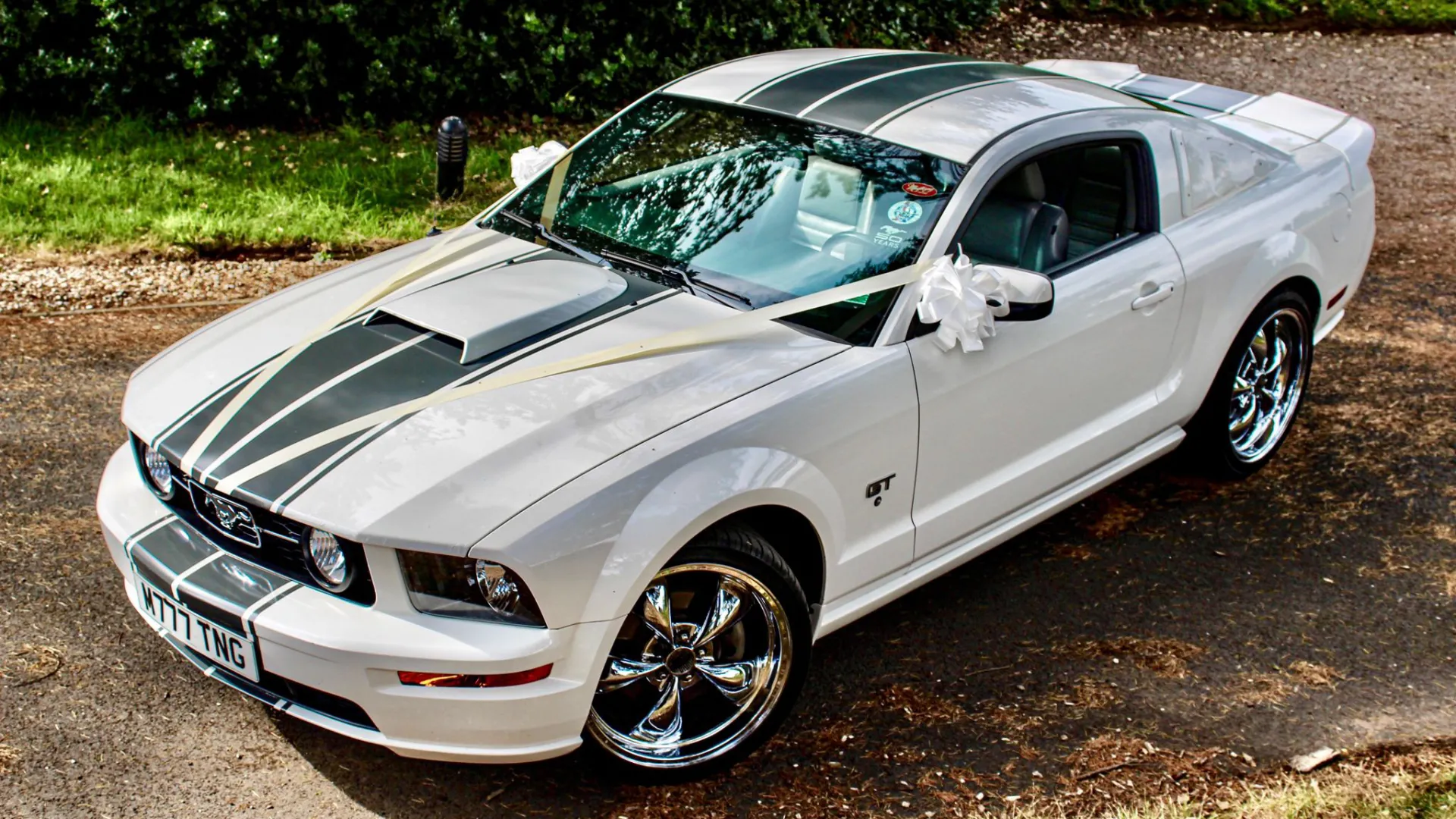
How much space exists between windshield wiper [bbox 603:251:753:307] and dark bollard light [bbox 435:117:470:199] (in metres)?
3.46

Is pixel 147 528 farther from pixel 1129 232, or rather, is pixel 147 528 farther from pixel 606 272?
pixel 1129 232

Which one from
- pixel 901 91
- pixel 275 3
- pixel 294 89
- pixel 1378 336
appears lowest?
pixel 1378 336

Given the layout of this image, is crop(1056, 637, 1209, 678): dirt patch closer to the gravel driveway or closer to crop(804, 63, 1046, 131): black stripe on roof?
the gravel driveway

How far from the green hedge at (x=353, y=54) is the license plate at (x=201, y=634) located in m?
5.23

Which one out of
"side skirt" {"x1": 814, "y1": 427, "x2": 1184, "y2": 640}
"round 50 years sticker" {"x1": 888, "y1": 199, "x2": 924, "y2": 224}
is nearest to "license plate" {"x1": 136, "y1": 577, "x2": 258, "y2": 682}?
"side skirt" {"x1": 814, "y1": 427, "x2": 1184, "y2": 640}

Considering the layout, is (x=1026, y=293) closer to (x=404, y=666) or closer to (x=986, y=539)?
(x=986, y=539)

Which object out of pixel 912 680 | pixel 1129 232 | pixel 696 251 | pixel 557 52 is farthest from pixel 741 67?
pixel 557 52

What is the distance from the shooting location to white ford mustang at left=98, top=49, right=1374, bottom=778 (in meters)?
3.14

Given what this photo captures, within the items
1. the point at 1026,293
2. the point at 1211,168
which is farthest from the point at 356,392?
the point at 1211,168

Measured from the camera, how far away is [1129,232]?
4.50 metres

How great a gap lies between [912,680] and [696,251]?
56.2 inches

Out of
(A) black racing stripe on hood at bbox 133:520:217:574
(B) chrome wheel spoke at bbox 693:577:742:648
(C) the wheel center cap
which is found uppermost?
(A) black racing stripe on hood at bbox 133:520:217:574

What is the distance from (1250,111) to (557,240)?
3138 mm

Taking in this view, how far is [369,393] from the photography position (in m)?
3.48
